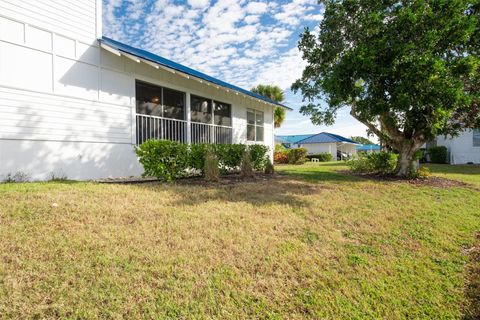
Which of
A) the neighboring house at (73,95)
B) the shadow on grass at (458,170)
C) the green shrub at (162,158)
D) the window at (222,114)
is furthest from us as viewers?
the shadow on grass at (458,170)

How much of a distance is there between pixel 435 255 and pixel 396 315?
5.83 feet

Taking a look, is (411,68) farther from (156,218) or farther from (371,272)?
(156,218)

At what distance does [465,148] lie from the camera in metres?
22.1

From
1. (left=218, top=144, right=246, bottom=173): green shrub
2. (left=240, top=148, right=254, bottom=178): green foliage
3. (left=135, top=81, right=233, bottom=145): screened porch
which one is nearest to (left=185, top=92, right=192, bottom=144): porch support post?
(left=135, top=81, right=233, bottom=145): screened porch

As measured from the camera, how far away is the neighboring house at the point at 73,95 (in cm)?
652

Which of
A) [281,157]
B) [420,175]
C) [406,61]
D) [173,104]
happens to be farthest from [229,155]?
[281,157]

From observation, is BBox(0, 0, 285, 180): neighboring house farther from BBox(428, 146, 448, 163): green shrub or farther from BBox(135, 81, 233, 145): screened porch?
BBox(428, 146, 448, 163): green shrub

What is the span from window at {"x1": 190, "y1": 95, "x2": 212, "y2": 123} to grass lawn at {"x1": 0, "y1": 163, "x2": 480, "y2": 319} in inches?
258

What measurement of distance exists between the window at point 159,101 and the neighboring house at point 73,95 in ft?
0.12

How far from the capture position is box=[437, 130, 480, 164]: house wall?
2183 cm

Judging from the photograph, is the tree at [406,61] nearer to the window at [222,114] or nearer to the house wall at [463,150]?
the window at [222,114]

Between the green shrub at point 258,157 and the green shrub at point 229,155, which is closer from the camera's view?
the green shrub at point 229,155

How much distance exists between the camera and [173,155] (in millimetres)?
7410

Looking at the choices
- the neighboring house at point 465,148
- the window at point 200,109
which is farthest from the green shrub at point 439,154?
the window at point 200,109
